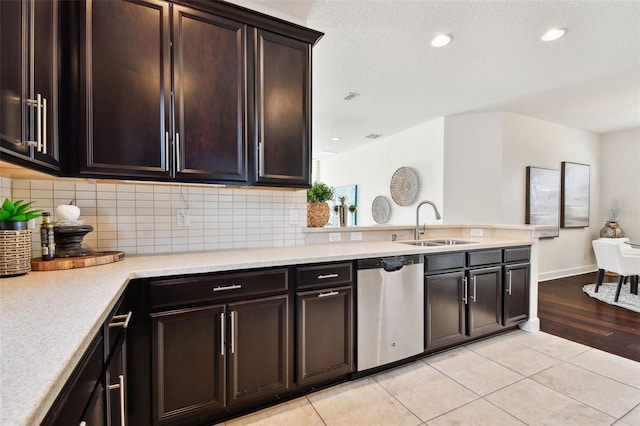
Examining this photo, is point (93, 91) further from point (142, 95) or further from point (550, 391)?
point (550, 391)

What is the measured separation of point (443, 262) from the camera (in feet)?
7.80

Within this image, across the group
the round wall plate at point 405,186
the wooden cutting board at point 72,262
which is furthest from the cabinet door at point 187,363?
the round wall plate at point 405,186

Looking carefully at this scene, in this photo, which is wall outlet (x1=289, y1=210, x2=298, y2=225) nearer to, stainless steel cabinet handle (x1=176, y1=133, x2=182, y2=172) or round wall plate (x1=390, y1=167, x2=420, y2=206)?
stainless steel cabinet handle (x1=176, y1=133, x2=182, y2=172)

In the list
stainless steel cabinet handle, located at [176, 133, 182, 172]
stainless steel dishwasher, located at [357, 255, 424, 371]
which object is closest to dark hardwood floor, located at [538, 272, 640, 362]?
stainless steel dishwasher, located at [357, 255, 424, 371]

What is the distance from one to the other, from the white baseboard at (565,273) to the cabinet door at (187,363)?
5235 millimetres

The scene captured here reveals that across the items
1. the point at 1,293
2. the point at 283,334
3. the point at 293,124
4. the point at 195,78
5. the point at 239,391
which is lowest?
the point at 239,391

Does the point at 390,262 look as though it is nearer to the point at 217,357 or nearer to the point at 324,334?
the point at 324,334

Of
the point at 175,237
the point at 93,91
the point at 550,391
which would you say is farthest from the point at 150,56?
the point at 550,391

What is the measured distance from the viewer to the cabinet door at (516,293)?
277cm

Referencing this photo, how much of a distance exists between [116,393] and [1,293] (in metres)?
0.55

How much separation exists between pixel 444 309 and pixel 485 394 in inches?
24.6

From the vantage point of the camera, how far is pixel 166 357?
151cm

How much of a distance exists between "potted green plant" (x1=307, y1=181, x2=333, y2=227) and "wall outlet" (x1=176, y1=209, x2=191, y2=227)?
1046 mm

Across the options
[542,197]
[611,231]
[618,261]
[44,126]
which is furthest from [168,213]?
[611,231]
